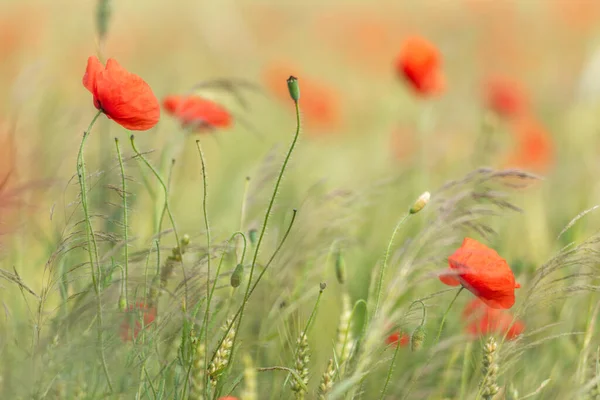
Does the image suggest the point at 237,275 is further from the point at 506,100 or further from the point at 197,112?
the point at 506,100

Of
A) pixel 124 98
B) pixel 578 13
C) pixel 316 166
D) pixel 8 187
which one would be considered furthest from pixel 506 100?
pixel 578 13

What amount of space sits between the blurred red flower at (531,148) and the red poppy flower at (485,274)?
7.19 feet

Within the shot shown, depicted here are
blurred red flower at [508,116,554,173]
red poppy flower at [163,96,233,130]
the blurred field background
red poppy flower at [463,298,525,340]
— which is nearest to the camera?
the blurred field background

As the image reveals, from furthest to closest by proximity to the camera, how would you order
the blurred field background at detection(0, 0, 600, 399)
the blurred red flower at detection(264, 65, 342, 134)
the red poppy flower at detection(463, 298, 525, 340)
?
the blurred red flower at detection(264, 65, 342, 134), the red poppy flower at detection(463, 298, 525, 340), the blurred field background at detection(0, 0, 600, 399)

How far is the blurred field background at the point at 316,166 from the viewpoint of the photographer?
4.69 ft

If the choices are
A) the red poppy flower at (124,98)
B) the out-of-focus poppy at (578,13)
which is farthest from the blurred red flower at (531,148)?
the out-of-focus poppy at (578,13)

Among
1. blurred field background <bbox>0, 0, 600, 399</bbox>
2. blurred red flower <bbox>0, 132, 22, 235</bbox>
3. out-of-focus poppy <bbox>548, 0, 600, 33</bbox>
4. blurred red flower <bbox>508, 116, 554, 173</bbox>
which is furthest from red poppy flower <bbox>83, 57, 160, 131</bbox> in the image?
out-of-focus poppy <bbox>548, 0, 600, 33</bbox>

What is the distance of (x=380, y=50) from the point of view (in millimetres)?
6238

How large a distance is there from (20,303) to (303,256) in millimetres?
597

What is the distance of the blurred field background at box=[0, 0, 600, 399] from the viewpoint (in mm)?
1431

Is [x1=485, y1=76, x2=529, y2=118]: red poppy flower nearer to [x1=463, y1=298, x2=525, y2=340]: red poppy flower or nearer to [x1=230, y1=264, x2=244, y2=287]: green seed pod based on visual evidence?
[x1=463, y1=298, x2=525, y2=340]: red poppy flower

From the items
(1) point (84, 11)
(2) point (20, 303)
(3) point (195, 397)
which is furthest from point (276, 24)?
(3) point (195, 397)

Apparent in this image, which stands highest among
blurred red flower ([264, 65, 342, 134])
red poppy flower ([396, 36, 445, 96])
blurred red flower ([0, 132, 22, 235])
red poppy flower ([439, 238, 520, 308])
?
blurred red flower ([264, 65, 342, 134])

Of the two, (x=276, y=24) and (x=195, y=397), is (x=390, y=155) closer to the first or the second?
(x=195, y=397)
